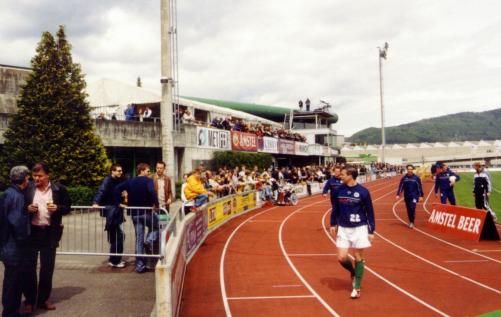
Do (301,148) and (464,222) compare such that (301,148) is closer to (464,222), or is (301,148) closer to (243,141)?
(243,141)

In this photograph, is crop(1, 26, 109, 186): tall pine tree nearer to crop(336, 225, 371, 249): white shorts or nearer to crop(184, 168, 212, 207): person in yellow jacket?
crop(184, 168, 212, 207): person in yellow jacket

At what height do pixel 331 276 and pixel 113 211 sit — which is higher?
pixel 113 211

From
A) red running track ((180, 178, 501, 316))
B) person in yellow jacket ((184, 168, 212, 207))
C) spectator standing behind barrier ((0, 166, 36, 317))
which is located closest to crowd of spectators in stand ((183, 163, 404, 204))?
person in yellow jacket ((184, 168, 212, 207))

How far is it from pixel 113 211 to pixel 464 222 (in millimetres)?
9607

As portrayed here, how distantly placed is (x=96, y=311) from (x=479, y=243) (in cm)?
983

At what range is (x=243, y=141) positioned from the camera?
33.1 metres

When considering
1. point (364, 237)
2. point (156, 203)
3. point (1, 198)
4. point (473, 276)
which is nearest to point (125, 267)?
point (156, 203)

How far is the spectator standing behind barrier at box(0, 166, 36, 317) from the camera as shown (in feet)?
19.3

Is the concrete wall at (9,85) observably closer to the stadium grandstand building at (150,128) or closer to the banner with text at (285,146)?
the stadium grandstand building at (150,128)

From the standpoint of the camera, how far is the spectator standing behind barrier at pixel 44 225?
21.0 feet

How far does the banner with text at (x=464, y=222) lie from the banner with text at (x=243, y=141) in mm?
17784

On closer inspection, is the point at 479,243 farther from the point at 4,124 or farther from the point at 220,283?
the point at 4,124

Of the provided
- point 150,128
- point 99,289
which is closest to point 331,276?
point 99,289

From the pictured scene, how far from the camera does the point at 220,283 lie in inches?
342
